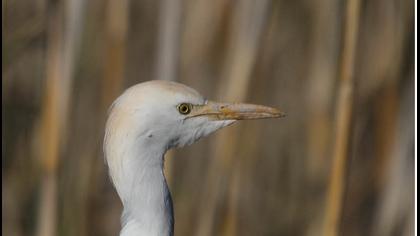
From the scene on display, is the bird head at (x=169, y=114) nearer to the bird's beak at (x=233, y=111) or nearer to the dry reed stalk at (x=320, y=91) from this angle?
the bird's beak at (x=233, y=111)

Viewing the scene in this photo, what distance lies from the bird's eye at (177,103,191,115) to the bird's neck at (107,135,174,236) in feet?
0.33

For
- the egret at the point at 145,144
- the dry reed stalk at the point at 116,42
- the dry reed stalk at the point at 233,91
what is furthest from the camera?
the dry reed stalk at the point at 116,42

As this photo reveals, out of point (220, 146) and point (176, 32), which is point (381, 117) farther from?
point (176, 32)

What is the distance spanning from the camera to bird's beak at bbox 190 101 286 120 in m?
1.88

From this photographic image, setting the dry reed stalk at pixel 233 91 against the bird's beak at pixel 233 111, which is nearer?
the bird's beak at pixel 233 111

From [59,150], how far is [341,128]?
0.74 meters

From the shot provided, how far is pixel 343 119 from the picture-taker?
2188 millimetres

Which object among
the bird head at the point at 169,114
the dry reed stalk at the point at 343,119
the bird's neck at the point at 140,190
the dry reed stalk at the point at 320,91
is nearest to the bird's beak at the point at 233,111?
the bird head at the point at 169,114

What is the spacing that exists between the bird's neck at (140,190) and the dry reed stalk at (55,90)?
518mm

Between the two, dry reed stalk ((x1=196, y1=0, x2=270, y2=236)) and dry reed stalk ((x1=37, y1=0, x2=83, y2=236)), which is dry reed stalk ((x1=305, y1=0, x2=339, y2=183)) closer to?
dry reed stalk ((x1=196, y1=0, x2=270, y2=236))

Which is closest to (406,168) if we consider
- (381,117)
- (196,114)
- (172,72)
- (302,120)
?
(381,117)

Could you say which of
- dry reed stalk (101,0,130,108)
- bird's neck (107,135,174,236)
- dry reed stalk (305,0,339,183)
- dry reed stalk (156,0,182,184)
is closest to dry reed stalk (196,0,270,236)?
dry reed stalk (156,0,182,184)

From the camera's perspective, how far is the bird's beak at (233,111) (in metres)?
1.88

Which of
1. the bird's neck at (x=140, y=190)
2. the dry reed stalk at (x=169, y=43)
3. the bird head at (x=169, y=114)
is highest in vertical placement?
the dry reed stalk at (x=169, y=43)
